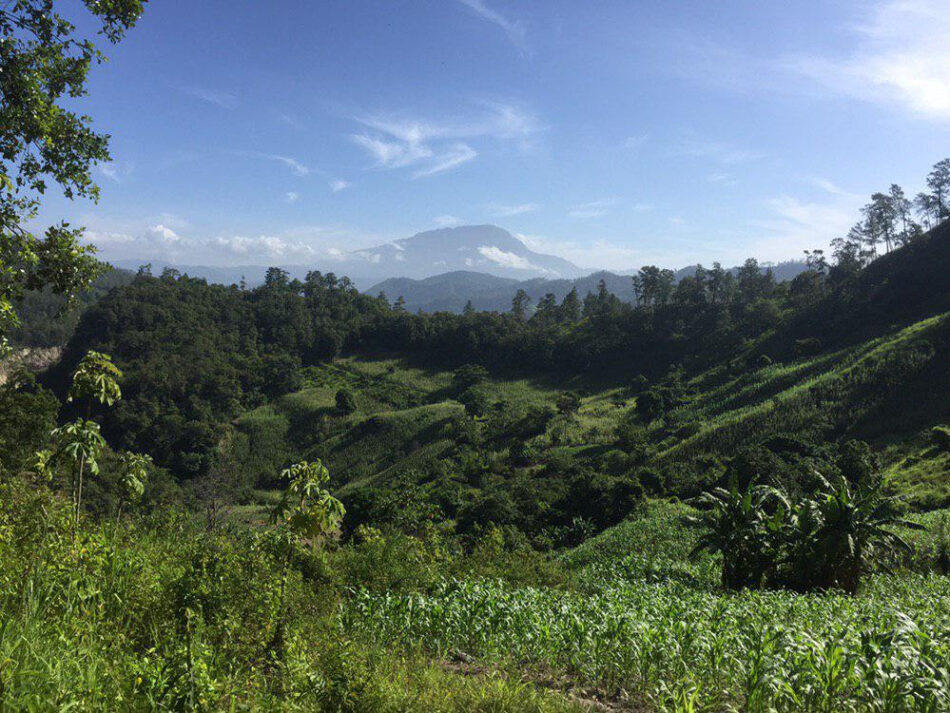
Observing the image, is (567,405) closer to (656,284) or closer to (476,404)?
(476,404)

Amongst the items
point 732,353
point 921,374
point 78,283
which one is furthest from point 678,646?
point 732,353

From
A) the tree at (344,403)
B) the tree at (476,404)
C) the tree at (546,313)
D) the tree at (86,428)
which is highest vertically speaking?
the tree at (546,313)

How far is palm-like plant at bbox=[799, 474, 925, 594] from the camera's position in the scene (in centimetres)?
1236

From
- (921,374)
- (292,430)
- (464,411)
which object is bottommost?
(292,430)

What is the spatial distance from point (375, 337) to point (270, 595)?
342 ft

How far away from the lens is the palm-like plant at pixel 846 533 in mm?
12359

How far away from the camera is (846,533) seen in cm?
1235

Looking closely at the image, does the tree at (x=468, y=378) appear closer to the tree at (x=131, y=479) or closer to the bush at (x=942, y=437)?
the bush at (x=942, y=437)

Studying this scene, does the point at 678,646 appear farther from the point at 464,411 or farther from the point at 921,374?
the point at 464,411

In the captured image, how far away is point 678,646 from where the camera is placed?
17.8 feet

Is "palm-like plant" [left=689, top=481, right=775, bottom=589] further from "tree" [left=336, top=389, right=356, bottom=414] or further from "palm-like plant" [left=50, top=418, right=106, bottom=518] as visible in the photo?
"tree" [left=336, top=389, right=356, bottom=414]

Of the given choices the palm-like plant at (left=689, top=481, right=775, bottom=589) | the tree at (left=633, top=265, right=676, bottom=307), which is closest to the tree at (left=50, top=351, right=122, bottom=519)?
the palm-like plant at (left=689, top=481, right=775, bottom=589)

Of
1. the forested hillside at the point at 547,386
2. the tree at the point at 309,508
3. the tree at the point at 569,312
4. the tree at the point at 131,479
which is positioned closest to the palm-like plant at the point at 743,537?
the tree at the point at 309,508

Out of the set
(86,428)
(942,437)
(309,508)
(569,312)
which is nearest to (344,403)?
(569,312)
